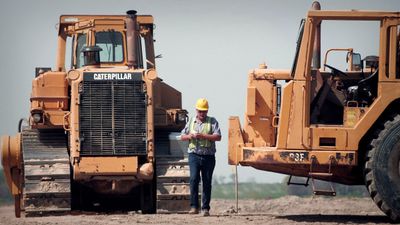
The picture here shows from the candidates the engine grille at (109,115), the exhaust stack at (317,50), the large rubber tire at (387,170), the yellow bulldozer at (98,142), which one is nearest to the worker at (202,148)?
the yellow bulldozer at (98,142)

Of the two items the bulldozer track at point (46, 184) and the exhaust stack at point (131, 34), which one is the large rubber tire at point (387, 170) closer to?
the bulldozer track at point (46, 184)

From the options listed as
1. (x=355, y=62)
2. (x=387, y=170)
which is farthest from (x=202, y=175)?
(x=387, y=170)

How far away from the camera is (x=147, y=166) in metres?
22.7

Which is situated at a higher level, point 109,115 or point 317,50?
point 317,50

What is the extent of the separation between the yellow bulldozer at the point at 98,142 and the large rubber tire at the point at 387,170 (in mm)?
3688

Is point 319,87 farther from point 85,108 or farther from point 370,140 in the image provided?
point 85,108

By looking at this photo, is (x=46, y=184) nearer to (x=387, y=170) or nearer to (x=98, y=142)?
(x=98, y=142)

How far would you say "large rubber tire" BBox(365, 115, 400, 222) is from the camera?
20.2 metres

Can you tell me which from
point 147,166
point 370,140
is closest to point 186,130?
point 147,166

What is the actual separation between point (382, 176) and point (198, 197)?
3432mm

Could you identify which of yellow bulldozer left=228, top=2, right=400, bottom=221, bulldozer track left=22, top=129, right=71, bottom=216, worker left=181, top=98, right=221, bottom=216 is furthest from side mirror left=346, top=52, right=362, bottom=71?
bulldozer track left=22, top=129, right=71, bottom=216

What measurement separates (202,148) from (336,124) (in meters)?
2.31

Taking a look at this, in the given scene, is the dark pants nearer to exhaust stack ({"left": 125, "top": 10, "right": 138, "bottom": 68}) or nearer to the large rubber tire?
exhaust stack ({"left": 125, "top": 10, "right": 138, "bottom": 68})

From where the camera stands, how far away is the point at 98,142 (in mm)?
22797
